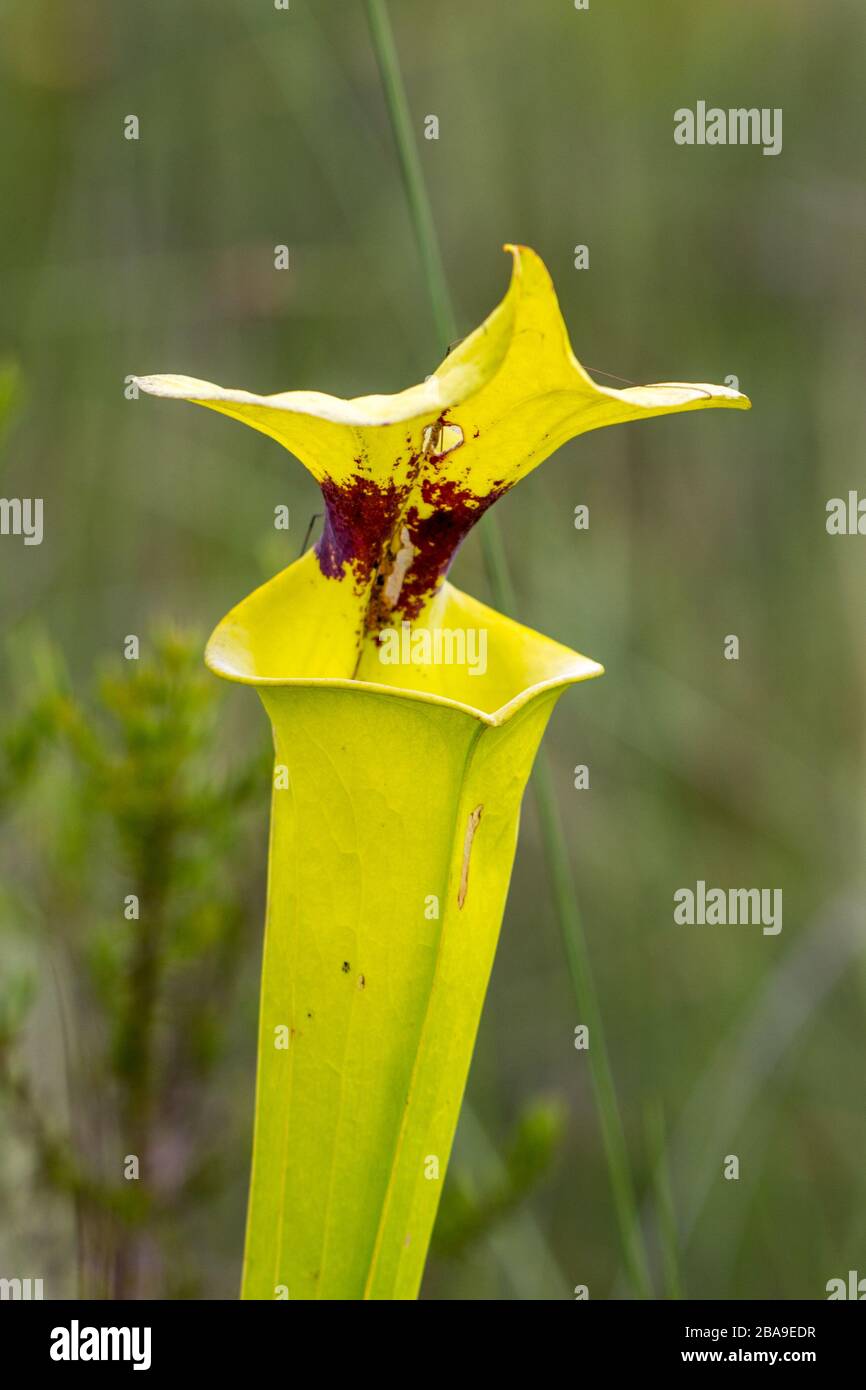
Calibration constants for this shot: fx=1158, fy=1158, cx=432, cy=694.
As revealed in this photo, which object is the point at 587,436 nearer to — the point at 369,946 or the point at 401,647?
the point at 401,647

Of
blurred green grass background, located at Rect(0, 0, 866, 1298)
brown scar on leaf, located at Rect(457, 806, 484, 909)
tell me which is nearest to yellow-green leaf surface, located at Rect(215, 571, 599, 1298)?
brown scar on leaf, located at Rect(457, 806, 484, 909)

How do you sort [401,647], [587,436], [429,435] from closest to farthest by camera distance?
[429,435] < [401,647] < [587,436]

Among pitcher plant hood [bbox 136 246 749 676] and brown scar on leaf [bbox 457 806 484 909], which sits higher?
pitcher plant hood [bbox 136 246 749 676]

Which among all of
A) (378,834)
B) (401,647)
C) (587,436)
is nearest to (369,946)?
(378,834)

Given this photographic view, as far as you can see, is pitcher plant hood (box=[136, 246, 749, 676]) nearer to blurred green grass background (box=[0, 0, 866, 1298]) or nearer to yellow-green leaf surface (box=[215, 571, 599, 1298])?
yellow-green leaf surface (box=[215, 571, 599, 1298])

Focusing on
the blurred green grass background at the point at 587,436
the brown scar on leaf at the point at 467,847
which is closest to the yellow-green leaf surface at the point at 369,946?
the brown scar on leaf at the point at 467,847

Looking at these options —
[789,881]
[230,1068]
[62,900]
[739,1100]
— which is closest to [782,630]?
[789,881]
